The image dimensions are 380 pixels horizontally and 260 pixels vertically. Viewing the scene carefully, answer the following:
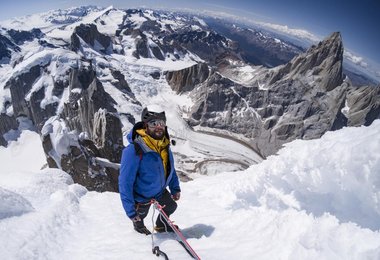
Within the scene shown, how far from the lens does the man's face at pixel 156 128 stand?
6.38m

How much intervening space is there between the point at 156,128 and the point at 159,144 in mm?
354

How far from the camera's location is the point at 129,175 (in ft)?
21.1

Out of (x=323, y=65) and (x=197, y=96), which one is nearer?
(x=197, y=96)

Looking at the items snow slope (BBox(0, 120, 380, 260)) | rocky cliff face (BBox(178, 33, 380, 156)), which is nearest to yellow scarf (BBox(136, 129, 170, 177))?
snow slope (BBox(0, 120, 380, 260))

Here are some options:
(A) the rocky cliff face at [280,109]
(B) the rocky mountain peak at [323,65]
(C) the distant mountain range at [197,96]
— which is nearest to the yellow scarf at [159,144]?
(C) the distant mountain range at [197,96]

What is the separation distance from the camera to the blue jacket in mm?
6359

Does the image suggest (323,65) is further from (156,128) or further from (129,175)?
(129,175)

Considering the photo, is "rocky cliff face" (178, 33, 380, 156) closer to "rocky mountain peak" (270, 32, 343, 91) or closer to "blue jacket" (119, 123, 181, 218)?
"rocky mountain peak" (270, 32, 343, 91)

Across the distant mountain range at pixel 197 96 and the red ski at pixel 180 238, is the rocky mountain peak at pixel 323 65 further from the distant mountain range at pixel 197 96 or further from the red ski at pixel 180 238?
the red ski at pixel 180 238

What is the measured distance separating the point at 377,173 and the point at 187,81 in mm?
166114

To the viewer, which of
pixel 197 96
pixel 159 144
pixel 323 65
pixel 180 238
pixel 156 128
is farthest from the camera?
pixel 323 65

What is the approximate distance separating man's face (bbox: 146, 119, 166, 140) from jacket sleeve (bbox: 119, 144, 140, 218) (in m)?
0.48

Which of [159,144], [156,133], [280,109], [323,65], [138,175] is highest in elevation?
[156,133]

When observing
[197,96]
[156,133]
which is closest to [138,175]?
[156,133]
